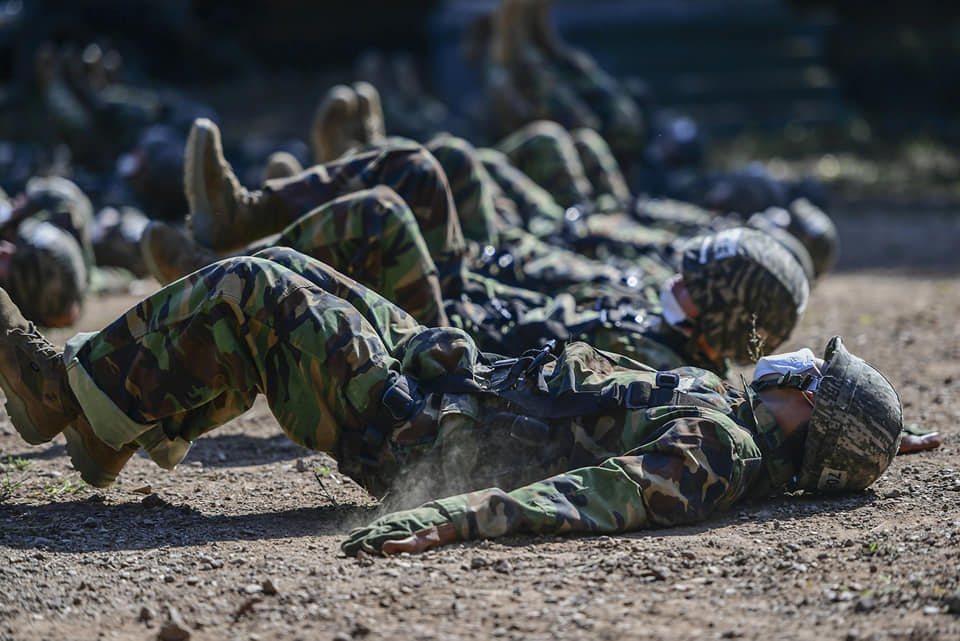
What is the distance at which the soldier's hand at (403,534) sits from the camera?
3.01m

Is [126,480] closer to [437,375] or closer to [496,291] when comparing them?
[437,375]

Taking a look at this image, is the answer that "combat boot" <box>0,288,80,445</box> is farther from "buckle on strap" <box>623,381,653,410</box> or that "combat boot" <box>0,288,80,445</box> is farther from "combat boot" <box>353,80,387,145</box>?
"combat boot" <box>353,80,387,145</box>

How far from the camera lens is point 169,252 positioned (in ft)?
14.6

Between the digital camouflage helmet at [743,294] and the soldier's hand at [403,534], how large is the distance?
5.79ft

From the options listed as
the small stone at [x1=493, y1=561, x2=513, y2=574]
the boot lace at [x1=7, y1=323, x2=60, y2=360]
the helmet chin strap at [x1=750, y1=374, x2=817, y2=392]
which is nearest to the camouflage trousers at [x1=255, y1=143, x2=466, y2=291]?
the boot lace at [x1=7, y1=323, x2=60, y2=360]

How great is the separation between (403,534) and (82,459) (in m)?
1.03

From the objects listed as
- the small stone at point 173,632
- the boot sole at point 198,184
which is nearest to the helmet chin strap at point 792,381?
the small stone at point 173,632

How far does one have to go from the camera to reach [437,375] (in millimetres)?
3303

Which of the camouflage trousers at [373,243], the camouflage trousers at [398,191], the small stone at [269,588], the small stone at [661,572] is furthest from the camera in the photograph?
the camouflage trousers at [398,191]

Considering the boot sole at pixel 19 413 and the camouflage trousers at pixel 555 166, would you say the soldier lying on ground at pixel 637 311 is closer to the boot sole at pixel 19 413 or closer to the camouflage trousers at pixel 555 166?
the boot sole at pixel 19 413

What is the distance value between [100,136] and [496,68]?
3630mm

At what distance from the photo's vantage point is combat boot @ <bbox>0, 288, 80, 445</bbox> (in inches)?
130

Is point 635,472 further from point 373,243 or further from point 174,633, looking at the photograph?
point 373,243

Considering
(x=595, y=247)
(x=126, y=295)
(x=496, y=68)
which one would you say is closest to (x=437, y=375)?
(x=595, y=247)
